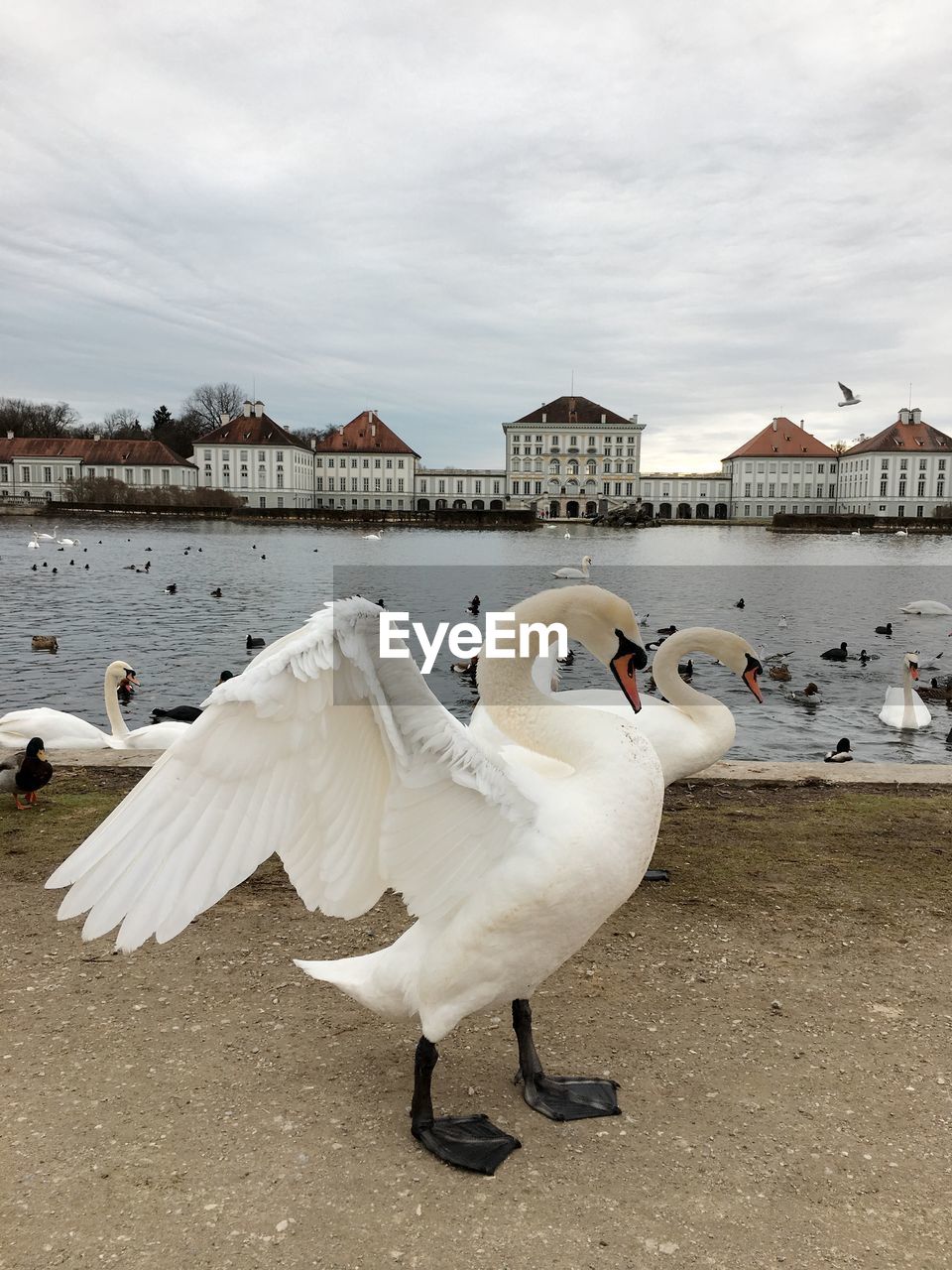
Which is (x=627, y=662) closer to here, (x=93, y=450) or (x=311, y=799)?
(x=311, y=799)

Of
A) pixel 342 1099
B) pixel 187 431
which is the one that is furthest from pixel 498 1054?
pixel 187 431

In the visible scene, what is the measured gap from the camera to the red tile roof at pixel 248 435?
123 metres

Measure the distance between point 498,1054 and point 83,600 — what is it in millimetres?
26941

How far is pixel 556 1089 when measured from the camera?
3184 mm

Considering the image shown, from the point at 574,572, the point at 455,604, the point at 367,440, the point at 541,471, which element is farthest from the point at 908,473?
the point at 455,604

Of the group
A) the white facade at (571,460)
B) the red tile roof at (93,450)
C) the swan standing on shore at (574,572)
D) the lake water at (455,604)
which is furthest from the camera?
the white facade at (571,460)

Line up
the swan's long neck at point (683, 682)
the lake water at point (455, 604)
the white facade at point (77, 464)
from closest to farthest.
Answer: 1. the swan's long neck at point (683, 682)
2. the lake water at point (455, 604)
3. the white facade at point (77, 464)

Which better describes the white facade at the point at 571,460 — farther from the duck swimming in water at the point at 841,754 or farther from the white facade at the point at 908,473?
the duck swimming in water at the point at 841,754

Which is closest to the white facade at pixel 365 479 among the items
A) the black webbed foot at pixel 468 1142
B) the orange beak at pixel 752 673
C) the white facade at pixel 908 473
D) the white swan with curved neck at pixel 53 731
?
the white facade at pixel 908 473

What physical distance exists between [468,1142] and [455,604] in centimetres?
2470

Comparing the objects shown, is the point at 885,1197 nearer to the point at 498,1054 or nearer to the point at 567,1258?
the point at 567,1258

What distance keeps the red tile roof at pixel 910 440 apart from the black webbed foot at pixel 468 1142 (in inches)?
5411

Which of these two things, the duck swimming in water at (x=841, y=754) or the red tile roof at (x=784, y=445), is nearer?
the duck swimming in water at (x=841, y=754)

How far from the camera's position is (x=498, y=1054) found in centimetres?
356
